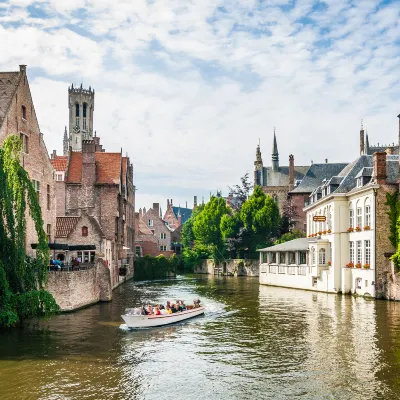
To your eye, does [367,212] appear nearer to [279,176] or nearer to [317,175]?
[317,175]

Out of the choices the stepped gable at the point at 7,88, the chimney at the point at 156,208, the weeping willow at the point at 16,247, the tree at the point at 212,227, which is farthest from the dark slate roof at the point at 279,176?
the weeping willow at the point at 16,247

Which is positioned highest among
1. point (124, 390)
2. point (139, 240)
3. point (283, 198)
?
point (283, 198)

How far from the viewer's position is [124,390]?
16.1m

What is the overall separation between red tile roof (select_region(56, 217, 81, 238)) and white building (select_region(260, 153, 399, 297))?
64.9 ft

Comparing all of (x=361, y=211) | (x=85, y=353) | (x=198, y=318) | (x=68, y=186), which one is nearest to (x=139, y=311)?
(x=198, y=318)

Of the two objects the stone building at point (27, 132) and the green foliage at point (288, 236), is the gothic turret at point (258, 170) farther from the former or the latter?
the stone building at point (27, 132)

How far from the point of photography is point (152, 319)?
27.0 meters

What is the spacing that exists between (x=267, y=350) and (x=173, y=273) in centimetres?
5010

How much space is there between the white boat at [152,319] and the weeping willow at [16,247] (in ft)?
11.5

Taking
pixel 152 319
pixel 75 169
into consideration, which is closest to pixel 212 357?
pixel 152 319

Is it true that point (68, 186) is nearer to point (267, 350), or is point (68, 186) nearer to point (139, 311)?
point (139, 311)

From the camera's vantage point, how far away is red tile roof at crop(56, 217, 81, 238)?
43.7 meters

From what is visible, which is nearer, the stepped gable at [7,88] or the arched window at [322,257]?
the stepped gable at [7,88]

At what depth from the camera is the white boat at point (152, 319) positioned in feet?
85.8
